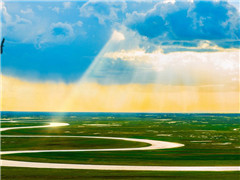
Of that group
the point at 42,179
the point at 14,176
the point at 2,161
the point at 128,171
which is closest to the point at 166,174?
the point at 128,171

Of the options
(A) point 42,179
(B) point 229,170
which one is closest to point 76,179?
(A) point 42,179

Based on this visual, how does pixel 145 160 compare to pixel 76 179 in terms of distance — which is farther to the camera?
pixel 145 160

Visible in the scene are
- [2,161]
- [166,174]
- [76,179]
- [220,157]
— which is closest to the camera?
[76,179]

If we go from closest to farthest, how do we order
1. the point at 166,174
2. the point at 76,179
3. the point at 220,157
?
the point at 76,179 < the point at 166,174 < the point at 220,157

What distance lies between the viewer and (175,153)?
4816 cm

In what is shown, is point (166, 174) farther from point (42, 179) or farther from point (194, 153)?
point (194, 153)

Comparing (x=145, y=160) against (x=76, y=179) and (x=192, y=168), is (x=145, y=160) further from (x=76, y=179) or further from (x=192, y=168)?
(x=76, y=179)

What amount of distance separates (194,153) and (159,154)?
4.46 m

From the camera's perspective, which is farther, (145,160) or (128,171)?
(145,160)

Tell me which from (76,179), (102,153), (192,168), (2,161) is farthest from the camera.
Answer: (102,153)

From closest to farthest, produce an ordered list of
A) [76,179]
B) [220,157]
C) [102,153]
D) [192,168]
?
[76,179] < [192,168] < [220,157] < [102,153]

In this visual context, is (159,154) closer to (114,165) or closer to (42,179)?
(114,165)

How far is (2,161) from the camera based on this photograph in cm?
4025

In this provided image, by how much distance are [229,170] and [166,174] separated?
20.1 ft
